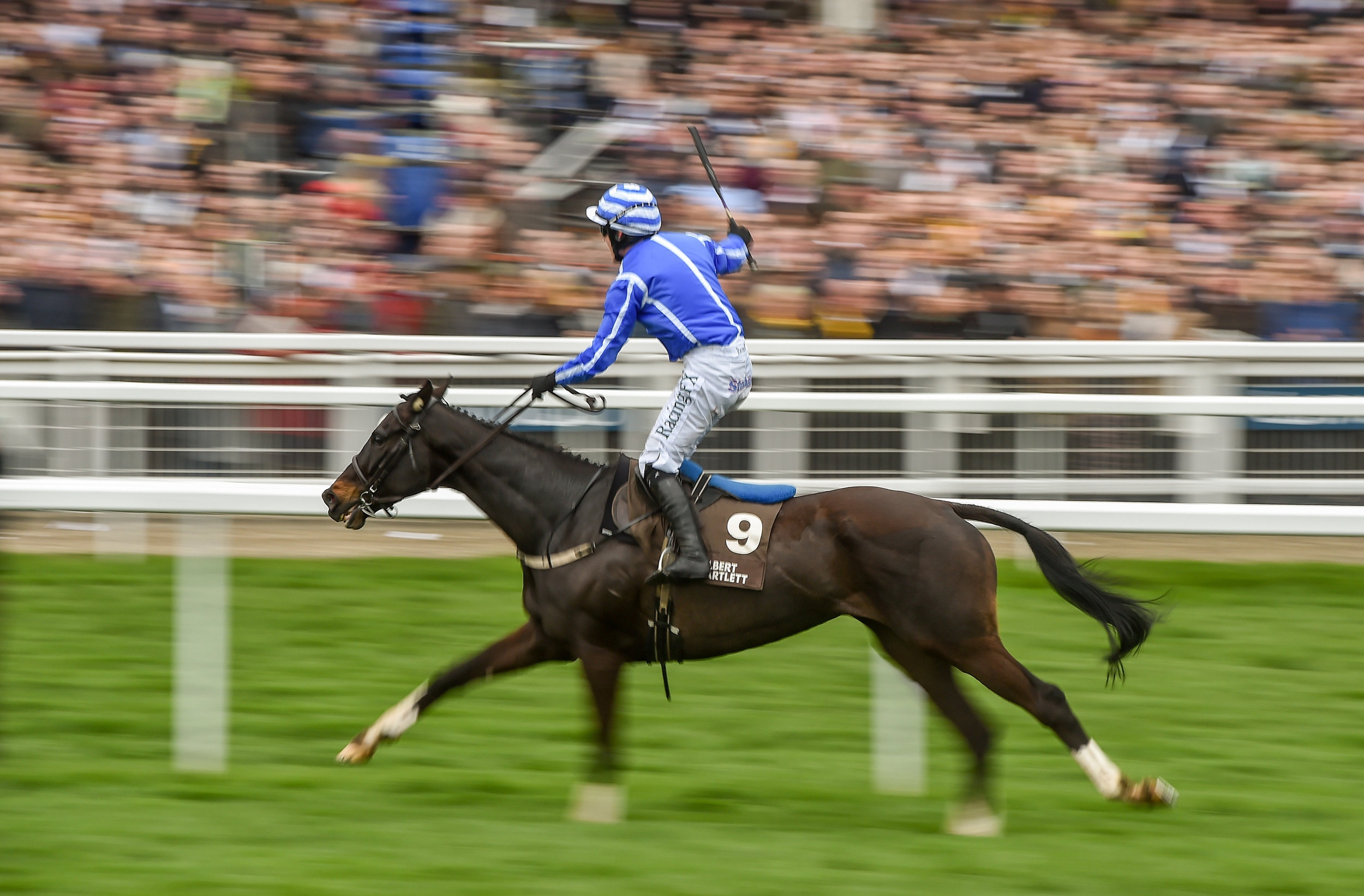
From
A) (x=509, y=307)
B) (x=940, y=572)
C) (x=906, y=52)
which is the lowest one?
(x=940, y=572)

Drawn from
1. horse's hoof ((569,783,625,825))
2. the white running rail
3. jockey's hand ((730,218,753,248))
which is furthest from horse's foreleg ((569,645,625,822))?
the white running rail

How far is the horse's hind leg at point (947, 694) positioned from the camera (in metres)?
4.46

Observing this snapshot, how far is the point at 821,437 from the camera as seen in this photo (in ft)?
23.1

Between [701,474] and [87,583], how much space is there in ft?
11.4

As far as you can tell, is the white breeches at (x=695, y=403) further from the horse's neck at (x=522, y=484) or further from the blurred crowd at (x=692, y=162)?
the blurred crowd at (x=692, y=162)

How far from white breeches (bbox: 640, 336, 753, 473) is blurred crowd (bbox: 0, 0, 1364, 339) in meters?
3.67

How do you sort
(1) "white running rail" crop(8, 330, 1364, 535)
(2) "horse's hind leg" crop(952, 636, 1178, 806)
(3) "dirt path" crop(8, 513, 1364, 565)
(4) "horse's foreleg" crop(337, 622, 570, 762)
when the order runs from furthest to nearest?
(3) "dirt path" crop(8, 513, 1364, 565) → (1) "white running rail" crop(8, 330, 1364, 535) → (4) "horse's foreleg" crop(337, 622, 570, 762) → (2) "horse's hind leg" crop(952, 636, 1178, 806)

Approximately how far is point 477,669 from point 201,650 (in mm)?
805

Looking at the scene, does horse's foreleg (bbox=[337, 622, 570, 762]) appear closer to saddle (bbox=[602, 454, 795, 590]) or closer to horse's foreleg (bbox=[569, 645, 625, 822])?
horse's foreleg (bbox=[569, 645, 625, 822])

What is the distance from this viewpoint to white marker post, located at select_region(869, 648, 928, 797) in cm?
482

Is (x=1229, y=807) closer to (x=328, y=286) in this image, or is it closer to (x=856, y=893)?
(x=856, y=893)

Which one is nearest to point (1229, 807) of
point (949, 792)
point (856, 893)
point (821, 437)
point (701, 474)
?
point (949, 792)

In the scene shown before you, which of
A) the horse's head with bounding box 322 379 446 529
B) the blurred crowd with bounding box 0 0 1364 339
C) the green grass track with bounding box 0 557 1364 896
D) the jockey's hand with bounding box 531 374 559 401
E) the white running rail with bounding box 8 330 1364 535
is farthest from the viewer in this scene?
the blurred crowd with bounding box 0 0 1364 339

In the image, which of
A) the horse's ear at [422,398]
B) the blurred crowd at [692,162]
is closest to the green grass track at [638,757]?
the horse's ear at [422,398]
